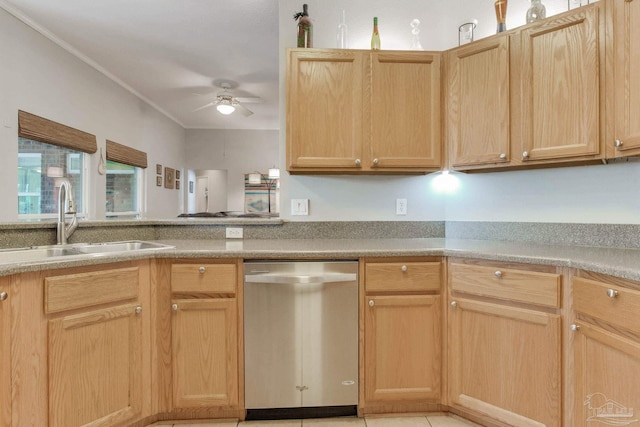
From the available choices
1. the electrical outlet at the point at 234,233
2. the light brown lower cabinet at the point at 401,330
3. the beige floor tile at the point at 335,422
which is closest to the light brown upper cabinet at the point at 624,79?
the light brown lower cabinet at the point at 401,330

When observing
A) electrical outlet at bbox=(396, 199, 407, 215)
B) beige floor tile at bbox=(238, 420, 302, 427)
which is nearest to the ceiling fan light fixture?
electrical outlet at bbox=(396, 199, 407, 215)

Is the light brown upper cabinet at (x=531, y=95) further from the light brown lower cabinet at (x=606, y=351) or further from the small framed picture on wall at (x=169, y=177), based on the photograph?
the small framed picture on wall at (x=169, y=177)

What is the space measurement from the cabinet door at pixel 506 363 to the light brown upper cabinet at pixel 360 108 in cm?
95

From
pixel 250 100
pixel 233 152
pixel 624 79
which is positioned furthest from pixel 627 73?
pixel 233 152

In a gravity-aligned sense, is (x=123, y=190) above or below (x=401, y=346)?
above

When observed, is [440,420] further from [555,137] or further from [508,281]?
[555,137]

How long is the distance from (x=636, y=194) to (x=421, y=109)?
1.17 metres

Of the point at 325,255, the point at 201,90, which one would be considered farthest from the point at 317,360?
the point at 201,90

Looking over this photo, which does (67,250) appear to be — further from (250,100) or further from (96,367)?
(250,100)

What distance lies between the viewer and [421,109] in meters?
2.18

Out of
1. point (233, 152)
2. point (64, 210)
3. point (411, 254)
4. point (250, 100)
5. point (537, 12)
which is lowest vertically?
point (411, 254)

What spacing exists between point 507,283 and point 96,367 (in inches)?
73.0

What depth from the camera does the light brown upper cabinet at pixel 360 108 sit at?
7.04 ft

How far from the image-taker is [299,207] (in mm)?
2463
